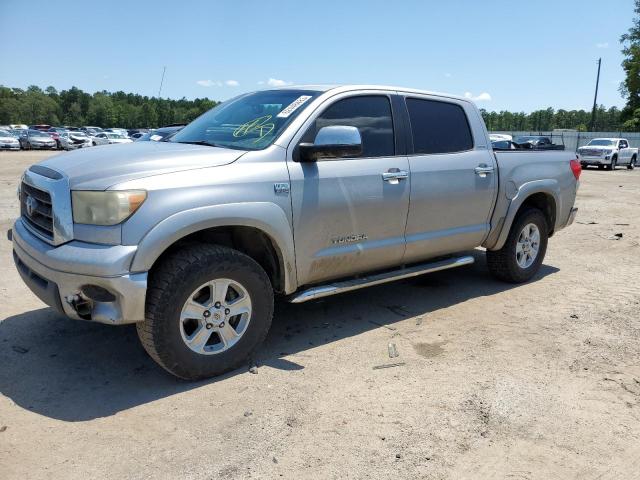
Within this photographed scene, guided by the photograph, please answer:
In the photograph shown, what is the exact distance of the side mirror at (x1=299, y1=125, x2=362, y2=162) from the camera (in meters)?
3.69

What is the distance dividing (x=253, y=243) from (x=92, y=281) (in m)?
1.17

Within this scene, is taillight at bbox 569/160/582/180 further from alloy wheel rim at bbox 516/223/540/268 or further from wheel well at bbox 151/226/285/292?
wheel well at bbox 151/226/285/292

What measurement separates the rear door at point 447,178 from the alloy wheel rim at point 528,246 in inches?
30.9

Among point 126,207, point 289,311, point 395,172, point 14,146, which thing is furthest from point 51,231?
point 14,146

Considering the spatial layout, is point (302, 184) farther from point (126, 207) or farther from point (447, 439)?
point (447, 439)

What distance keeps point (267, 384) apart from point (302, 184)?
137 centimetres

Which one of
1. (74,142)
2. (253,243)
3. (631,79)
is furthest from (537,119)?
(253,243)

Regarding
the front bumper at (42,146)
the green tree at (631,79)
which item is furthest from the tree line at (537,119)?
the front bumper at (42,146)

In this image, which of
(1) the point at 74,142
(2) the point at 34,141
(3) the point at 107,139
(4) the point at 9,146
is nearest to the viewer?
(4) the point at 9,146

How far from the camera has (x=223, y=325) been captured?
3496 millimetres

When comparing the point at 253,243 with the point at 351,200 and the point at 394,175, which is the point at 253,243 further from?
the point at 394,175

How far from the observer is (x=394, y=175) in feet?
13.9

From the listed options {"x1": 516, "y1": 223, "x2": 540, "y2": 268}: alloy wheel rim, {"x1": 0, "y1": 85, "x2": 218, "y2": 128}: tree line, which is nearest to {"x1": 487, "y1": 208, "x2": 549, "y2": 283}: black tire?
{"x1": 516, "y1": 223, "x2": 540, "y2": 268}: alloy wheel rim

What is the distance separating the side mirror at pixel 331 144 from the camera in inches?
145
